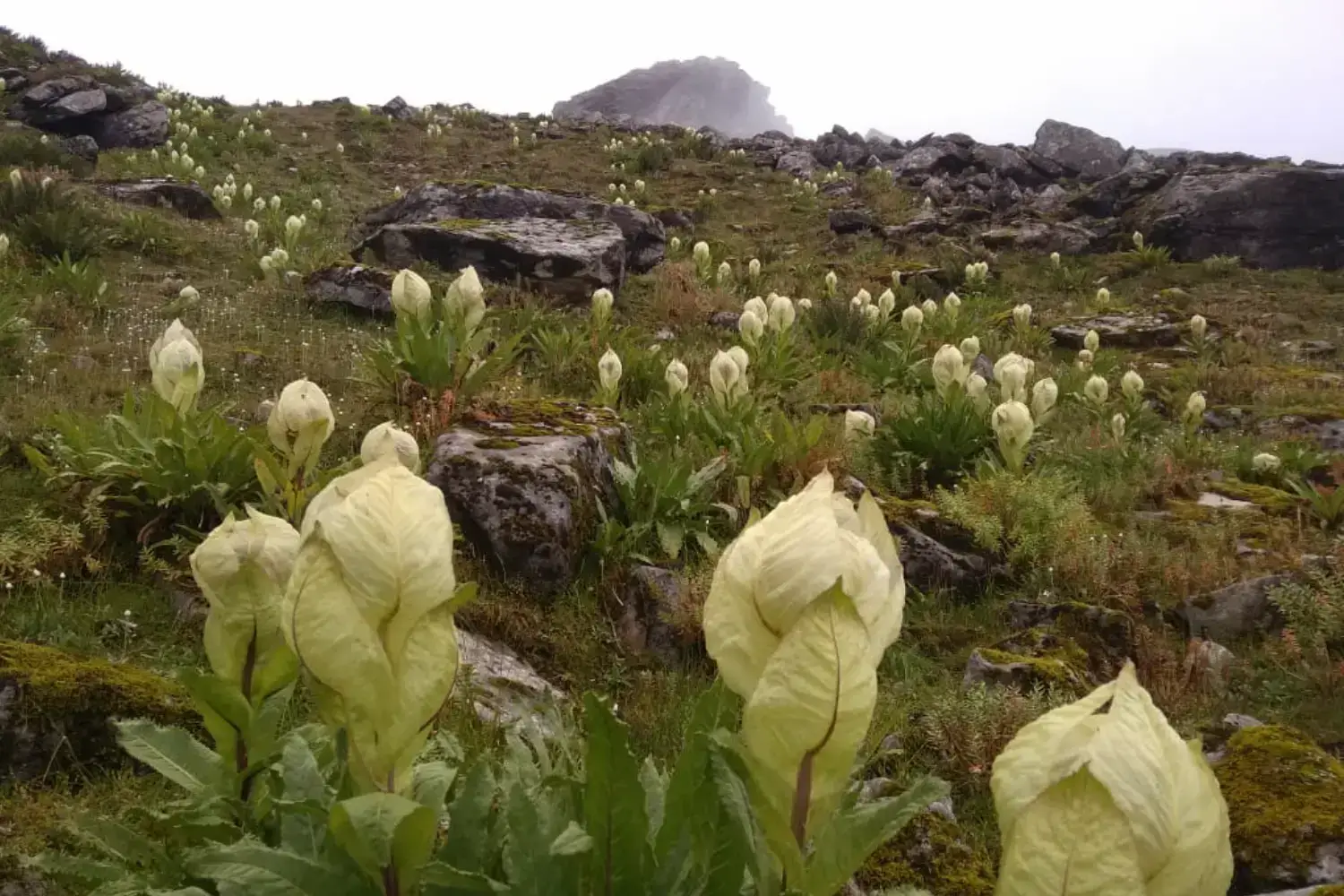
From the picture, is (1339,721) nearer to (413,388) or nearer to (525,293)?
(413,388)

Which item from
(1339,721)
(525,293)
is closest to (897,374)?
(525,293)

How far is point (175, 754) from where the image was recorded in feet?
4.98

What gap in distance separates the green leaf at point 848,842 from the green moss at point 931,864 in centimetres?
104

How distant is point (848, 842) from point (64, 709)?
209cm

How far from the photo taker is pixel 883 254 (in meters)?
16.2

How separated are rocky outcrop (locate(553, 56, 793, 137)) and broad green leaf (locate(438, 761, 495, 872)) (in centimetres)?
8384

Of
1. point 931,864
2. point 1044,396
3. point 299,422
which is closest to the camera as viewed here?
point 931,864

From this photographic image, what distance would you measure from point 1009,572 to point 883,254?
12738 mm

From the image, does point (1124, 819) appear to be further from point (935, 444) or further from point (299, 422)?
point (935, 444)

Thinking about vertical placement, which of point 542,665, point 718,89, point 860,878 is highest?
point 718,89

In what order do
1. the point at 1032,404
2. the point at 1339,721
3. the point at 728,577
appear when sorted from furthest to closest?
the point at 1032,404
the point at 1339,721
the point at 728,577

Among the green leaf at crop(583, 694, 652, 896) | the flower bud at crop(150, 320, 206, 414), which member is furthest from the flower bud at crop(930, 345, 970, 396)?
the green leaf at crop(583, 694, 652, 896)

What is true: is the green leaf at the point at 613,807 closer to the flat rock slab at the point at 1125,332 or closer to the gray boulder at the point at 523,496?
the gray boulder at the point at 523,496

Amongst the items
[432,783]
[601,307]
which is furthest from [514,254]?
[432,783]
